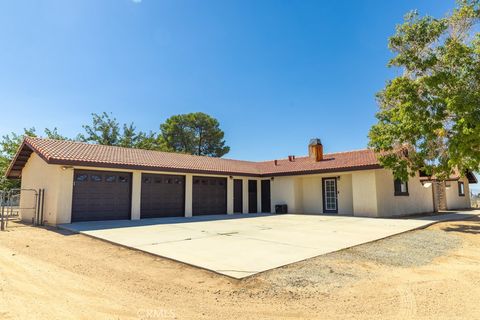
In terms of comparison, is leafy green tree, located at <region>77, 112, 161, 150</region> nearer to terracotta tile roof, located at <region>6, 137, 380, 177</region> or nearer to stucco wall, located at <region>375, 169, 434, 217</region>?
terracotta tile roof, located at <region>6, 137, 380, 177</region>

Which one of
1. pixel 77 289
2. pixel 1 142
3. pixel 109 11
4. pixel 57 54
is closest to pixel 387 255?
pixel 77 289

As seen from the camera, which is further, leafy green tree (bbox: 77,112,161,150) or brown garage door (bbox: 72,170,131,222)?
leafy green tree (bbox: 77,112,161,150)

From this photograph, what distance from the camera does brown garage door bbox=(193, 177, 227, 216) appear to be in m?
17.4

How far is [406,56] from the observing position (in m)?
11.8

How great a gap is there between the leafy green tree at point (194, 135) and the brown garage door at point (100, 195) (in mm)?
24899

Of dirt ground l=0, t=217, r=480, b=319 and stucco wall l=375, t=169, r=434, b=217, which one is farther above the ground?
stucco wall l=375, t=169, r=434, b=217

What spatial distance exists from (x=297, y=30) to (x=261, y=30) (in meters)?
1.89

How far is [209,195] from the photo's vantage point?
18.1 meters

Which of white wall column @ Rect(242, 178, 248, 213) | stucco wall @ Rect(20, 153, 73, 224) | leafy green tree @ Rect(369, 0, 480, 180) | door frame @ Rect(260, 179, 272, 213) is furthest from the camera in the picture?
door frame @ Rect(260, 179, 272, 213)

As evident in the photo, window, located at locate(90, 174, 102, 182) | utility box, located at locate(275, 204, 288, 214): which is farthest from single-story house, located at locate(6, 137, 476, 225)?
utility box, located at locate(275, 204, 288, 214)

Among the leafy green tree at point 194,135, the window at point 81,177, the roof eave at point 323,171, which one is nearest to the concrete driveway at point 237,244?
the window at point 81,177

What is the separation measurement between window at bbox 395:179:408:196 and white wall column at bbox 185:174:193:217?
Result: 12.0 m

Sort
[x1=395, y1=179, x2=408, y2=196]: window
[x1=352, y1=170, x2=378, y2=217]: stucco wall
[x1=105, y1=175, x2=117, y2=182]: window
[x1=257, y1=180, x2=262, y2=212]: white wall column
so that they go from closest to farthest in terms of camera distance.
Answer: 1. [x1=105, y1=175, x2=117, y2=182]: window
2. [x1=352, y1=170, x2=378, y2=217]: stucco wall
3. [x1=395, y1=179, x2=408, y2=196]: window
4. [x1=257, y1=180, x2=262, y2=212]: white wall column

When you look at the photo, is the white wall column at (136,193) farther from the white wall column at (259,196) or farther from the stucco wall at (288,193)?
the stucco wall at (288,193)
